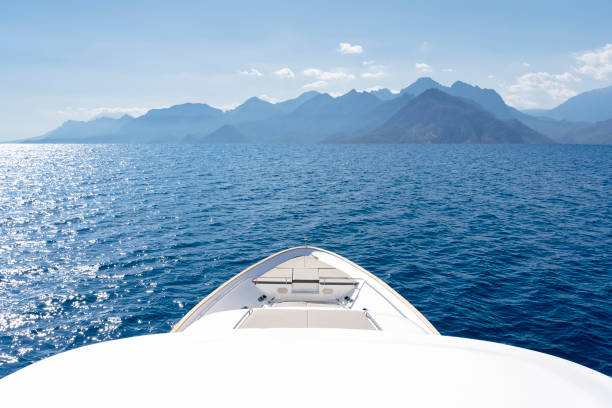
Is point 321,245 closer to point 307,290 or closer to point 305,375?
point 307,290

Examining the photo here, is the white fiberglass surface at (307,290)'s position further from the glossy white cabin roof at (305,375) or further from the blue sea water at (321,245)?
the glossy white cabin roof at (305,375)

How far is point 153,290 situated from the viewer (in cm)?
1608

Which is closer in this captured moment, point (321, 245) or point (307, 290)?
point (307, 290)

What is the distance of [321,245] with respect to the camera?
22906mm

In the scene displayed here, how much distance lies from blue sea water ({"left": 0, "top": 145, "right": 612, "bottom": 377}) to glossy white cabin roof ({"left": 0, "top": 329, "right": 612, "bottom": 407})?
11.4 meters

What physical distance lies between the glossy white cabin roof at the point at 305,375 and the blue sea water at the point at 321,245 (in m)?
11.4

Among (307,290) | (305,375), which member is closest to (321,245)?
(307,290)

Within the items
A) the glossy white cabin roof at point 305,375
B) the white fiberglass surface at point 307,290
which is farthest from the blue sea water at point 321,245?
the glossy white cabin roof at point 305,375

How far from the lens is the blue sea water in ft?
42.8

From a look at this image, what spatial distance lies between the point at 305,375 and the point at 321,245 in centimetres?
2027

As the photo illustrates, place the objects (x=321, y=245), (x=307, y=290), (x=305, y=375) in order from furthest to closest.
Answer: (x=321, y=245) < (x=307, y=290) < (x=305, y=375)

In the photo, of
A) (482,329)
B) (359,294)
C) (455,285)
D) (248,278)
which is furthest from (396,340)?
(455,285)

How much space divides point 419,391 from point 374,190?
4223 cm

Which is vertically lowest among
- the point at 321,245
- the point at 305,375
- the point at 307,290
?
the point at 321,245
